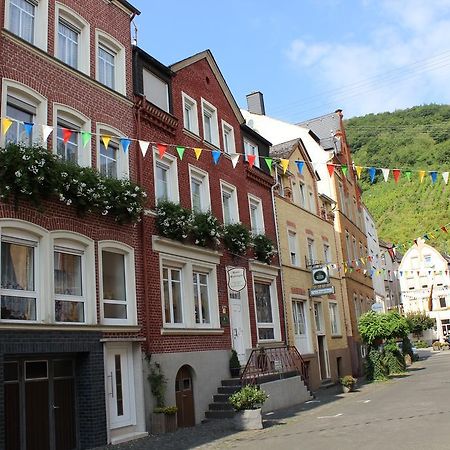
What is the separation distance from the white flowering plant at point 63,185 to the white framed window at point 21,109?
70 cm

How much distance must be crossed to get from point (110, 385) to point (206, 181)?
803 centimetres

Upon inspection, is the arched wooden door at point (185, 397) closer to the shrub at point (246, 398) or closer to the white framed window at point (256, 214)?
the shrub at point (246, 398)

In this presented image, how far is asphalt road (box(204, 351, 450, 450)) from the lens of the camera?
10.4 metres

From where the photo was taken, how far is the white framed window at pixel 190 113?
61.7 feet

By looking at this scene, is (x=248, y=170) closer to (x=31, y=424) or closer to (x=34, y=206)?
(x=34, y=206)

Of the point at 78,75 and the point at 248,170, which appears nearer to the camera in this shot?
the point at 78,75

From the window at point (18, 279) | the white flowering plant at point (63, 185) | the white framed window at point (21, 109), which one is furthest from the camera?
the white framed window at point (21, 109)

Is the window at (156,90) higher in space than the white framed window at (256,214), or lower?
higher

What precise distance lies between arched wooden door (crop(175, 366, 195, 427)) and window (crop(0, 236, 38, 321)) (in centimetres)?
531

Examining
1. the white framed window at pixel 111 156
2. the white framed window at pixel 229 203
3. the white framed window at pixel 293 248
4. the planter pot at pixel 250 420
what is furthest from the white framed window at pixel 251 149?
the planter pot at pixel 250 420

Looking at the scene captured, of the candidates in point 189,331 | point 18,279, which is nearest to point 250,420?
point 189,331

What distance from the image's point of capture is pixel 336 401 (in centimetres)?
1867

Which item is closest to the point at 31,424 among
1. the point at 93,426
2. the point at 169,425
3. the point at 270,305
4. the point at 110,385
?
the point at 93,426

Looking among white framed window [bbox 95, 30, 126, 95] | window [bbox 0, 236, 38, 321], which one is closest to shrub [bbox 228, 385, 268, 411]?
window [bbox 0, 236, 38, 321]
